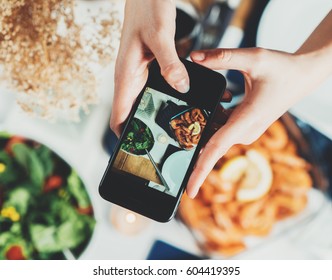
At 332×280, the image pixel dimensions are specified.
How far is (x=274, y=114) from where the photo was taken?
69 centimetres

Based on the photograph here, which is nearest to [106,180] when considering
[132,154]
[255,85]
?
[132,154]

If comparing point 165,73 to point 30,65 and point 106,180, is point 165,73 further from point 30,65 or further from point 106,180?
point 30,65

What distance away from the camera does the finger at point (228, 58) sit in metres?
0.60

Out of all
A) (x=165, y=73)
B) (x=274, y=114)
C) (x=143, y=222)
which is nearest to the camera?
(x=165, y=73)

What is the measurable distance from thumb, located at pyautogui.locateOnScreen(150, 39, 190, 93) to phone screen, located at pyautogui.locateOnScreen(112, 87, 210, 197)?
0.05 m

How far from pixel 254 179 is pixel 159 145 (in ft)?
0.86

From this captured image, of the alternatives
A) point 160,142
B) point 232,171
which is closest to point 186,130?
point 160,142

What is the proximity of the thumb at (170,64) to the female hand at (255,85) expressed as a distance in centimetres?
4

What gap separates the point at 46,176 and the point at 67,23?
0.31 m

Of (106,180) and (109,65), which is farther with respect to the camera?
(109,65)

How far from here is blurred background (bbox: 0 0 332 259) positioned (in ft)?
2.53

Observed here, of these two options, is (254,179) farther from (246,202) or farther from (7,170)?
(7,170)

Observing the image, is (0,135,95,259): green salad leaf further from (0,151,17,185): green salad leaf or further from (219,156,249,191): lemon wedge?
(219,156,249,191): lemon wedge
